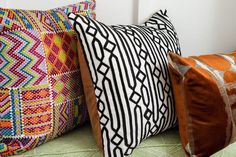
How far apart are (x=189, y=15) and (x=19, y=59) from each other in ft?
2.67

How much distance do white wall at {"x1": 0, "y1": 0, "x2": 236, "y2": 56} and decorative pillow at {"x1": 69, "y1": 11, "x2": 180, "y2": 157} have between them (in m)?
0.41

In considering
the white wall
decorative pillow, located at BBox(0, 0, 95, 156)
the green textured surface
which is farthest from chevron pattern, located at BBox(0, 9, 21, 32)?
the white wall

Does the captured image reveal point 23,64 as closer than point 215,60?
Yes

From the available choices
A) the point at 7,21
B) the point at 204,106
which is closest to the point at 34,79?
the point at 7,21

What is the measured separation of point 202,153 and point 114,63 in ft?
1.21

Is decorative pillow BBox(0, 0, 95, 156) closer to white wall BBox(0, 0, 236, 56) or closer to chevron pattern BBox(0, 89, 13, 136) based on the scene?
chevron pattern BBox(0, 89, 13, 136)

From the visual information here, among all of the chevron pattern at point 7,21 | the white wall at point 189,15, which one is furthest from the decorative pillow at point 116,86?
the white wall at point 189,15

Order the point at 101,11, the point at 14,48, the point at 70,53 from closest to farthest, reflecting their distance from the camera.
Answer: the point at 14,48 < the point at 70,53 < the point at 101,11

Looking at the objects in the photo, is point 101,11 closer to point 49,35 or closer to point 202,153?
point 49,35

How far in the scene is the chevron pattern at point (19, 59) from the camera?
31.4 inches

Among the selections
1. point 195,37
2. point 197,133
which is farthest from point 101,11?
point 197,133

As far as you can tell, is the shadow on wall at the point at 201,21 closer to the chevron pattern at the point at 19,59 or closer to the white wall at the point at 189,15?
the white wall at the point at 189,15

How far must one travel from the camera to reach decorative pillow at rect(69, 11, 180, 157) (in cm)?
82

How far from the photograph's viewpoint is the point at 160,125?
940 mm
